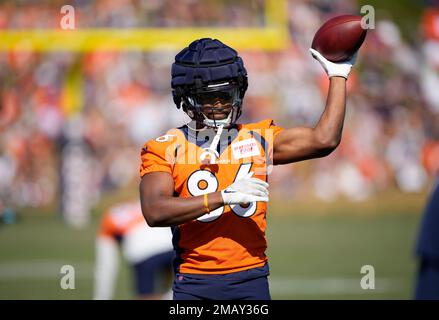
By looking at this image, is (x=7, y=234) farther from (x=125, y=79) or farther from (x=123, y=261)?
(x=125, y=79)

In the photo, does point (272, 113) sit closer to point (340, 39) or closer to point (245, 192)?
point (340, 39)

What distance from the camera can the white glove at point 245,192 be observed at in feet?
11.1

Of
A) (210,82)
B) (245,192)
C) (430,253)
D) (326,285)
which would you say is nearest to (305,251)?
(326,285)

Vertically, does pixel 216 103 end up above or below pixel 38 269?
above

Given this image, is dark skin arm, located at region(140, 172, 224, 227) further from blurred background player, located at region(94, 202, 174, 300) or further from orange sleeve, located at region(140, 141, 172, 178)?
blurred background player, located at region(94, 202, 174, 300)

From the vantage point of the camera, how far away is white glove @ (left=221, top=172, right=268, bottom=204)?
11.1 ft

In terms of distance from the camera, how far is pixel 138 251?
6.22 m

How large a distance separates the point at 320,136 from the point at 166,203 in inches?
28.9

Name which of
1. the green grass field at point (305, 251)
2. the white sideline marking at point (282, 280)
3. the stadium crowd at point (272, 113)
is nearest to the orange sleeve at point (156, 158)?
the green grass field at point (305, 251)

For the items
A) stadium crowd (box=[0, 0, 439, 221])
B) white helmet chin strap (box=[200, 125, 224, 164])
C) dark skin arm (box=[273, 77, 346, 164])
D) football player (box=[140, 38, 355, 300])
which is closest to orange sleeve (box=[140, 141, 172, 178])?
football player (box=[140, 38, 355, 300])

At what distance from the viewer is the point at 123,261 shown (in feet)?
39.0

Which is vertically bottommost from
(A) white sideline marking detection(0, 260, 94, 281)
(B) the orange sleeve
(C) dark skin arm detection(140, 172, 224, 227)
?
(A) white sideline marking detection(0, 260, 94, 281)

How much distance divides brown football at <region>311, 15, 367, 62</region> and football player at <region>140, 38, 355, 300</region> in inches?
1.7
